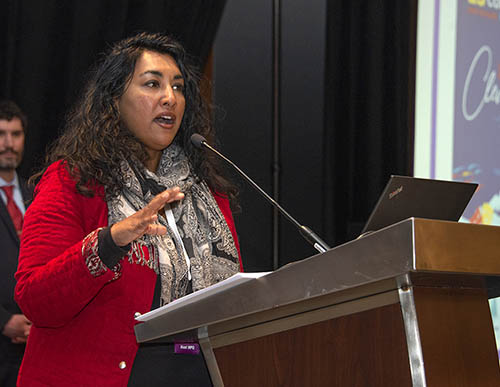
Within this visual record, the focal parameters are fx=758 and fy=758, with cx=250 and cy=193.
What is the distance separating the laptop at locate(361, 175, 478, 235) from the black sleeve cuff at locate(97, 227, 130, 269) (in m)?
0.45

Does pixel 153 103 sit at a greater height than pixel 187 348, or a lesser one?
greater

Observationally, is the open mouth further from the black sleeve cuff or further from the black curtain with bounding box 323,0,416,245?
the black curtain with bounding box 323,0,416,245

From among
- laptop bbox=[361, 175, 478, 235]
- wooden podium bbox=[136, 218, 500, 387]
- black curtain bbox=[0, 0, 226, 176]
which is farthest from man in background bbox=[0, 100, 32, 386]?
laptop bbox=[361, 175, 478, 235]

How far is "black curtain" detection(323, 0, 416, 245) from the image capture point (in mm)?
3830

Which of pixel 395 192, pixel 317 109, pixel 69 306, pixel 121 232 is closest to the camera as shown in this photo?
pixel 395 192

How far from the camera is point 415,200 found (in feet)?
3.95

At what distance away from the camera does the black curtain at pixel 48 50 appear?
3.10m

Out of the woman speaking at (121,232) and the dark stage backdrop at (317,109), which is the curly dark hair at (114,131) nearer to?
the woman speaking at (121,232)

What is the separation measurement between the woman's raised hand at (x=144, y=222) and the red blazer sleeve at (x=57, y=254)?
0.10 m

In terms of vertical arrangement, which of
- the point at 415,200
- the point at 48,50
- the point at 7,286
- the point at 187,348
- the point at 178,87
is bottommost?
the point at 7,286

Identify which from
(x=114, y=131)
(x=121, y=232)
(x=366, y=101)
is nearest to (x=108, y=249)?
(x=121, y=232)

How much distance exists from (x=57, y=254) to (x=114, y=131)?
395 millimetres

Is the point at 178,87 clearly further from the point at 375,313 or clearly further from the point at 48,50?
the point at 48,50

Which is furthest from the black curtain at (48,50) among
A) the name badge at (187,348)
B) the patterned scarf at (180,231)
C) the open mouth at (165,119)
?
the name badge at (187,348)
